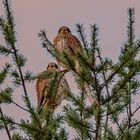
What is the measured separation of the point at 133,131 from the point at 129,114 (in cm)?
43

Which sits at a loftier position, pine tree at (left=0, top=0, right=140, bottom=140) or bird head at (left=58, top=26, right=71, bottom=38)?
bird head at (left=58, top=26, right=71, bottom=38)

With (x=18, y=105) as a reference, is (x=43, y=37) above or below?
above

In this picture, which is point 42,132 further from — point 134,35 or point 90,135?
point 134,35

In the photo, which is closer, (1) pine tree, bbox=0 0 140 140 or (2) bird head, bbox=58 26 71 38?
(1) pine tree, bbox=0 0 140 140

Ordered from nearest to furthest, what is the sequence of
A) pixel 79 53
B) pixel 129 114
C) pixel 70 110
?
pixel 79 53
pixel 70 110
pixel 129 114

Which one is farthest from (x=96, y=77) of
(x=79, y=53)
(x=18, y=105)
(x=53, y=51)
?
(x=18, y=105)

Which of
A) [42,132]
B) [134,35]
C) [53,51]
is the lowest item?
[42,132]

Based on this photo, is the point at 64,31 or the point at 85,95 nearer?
the point at 85,95

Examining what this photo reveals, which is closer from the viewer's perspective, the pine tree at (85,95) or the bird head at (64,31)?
the pine tree at (85,95)

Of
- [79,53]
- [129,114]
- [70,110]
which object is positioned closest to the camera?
[79,53]

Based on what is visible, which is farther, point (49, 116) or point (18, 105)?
point (18, 105)

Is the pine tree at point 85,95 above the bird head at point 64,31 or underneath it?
underneath

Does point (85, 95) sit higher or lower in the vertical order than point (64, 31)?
lower

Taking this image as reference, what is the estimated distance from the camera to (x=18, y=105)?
530 centimetres
